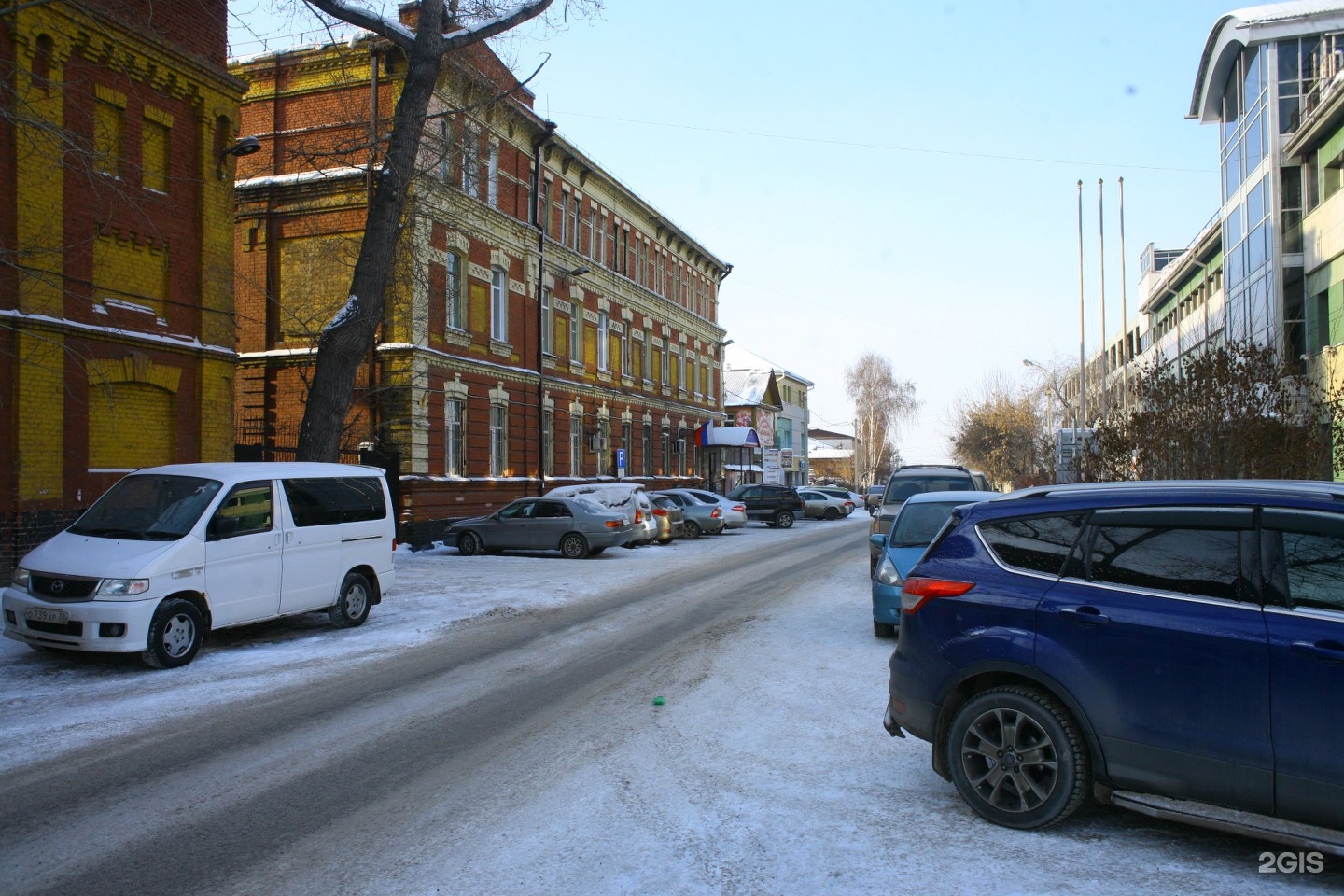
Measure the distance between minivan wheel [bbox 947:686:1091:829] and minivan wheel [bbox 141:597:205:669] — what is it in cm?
738

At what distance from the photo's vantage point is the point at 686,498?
31562 mm

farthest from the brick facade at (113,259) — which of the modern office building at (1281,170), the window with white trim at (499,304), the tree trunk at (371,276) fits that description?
the modern office building at (1281,170)

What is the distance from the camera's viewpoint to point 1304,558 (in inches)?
165

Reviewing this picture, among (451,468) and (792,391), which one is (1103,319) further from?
(792,391)

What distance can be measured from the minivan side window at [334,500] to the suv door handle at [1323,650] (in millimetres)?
9532

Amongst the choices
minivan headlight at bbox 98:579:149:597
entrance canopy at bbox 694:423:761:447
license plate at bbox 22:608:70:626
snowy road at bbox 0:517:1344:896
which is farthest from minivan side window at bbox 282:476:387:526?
entrance canopy at bbox 694:423:761:447

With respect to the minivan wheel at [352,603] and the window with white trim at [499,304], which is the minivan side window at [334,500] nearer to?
the minivan wheel at [352,603]

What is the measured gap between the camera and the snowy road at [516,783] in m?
4.30

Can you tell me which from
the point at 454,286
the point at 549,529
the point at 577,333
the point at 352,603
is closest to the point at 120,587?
the point at 352,603

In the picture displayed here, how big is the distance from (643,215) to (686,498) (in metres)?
15.7

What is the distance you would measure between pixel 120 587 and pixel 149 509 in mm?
1208

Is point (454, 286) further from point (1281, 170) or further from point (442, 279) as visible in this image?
point (1281, 170)

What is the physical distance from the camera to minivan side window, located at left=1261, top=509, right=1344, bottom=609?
4121 millimetres

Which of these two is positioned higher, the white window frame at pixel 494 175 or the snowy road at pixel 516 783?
the white window frame at pixel 494 175
